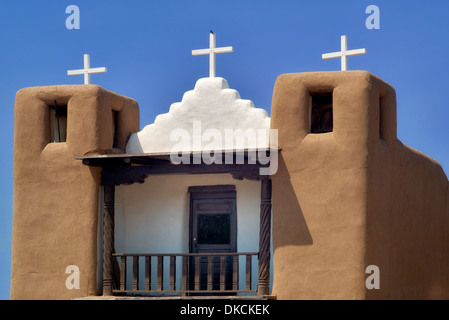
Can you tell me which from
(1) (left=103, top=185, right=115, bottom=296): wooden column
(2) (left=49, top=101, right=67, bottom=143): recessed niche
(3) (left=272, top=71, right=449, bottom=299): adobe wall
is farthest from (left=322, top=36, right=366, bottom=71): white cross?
(2) (left=49, top=101, right=67, bottom=143): recessed niche

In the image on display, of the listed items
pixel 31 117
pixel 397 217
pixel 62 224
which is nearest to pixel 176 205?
pixel 62 224

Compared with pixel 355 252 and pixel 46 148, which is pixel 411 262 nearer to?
pixel 355 252

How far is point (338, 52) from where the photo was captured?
14.8 metres

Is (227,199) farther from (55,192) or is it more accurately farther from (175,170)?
(55,192)

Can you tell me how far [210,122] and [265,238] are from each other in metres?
2.66

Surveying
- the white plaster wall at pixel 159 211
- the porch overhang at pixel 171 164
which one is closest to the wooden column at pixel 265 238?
the porch overhang at pixel 171 164

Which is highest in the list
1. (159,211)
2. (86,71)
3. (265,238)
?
(86,71)

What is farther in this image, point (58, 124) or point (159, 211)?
point (159, 211)

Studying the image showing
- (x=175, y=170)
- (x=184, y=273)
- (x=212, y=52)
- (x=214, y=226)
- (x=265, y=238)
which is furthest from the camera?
(x=214, y=226)

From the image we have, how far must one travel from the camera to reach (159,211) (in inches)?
613

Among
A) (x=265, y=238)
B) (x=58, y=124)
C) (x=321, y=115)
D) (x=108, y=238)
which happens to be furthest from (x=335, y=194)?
(x=58, y=124)

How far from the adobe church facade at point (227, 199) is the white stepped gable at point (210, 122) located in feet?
0.09

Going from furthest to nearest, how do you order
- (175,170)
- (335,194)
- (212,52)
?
(212,52) < (175,170) < (335,194)
